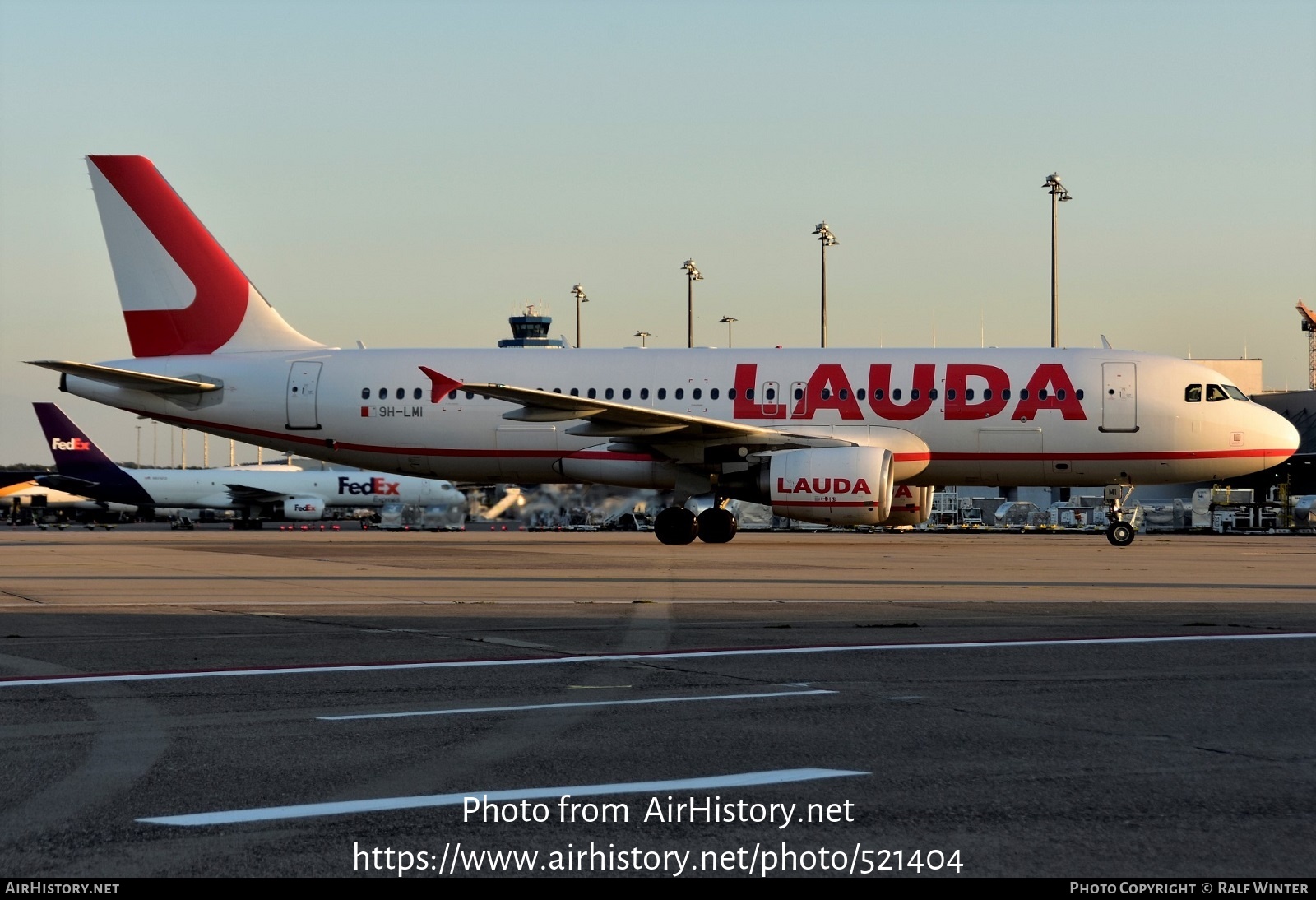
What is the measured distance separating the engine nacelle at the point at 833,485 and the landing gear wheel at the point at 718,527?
254cm

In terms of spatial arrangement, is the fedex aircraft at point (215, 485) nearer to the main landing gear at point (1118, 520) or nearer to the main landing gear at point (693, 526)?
the main landing gear at point (693, 526)

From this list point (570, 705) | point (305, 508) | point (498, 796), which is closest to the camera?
point (498, 796)

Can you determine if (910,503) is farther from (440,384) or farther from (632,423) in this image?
→ (440,384)

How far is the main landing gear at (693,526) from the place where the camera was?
29.2 meters

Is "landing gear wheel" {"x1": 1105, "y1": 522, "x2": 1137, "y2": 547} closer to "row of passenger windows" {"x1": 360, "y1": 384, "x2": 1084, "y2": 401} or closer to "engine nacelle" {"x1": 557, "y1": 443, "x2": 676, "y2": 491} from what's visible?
"row of passenger windows" {"x1": 360, "y1": 384, "x2": 1084, "y2": 401}

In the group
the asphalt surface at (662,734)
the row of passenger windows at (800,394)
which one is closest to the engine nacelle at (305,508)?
the row of passenger windows at (800,394)

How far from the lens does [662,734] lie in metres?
7.00

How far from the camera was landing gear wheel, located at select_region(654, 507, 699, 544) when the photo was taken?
29.2 metres

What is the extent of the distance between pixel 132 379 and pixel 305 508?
3520 cm

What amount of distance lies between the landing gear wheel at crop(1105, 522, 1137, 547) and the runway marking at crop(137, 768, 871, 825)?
24.6 metres

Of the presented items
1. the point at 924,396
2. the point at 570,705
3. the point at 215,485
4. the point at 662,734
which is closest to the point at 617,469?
the point at 924,396

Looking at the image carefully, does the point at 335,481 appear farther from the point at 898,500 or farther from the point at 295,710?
the point at 295,710

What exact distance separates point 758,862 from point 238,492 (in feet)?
213

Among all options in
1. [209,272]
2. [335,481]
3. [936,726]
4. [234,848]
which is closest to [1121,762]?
[936,726]
